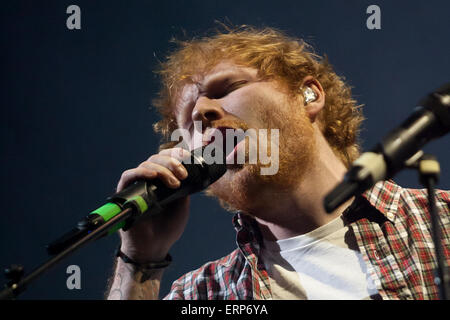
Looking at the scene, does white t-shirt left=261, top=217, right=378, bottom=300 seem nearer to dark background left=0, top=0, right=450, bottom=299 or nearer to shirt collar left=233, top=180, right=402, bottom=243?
shirt collar left=233, top=180, right=402, bottom=243

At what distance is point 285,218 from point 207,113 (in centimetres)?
47

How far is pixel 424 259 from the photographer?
53.3 inches

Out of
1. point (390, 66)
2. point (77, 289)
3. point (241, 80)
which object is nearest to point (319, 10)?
point (390, 66)

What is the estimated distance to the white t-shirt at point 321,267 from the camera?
4.52 feet

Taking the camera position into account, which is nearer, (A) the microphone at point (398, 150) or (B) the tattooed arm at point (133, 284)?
(A) the microphone at point (398, 150)

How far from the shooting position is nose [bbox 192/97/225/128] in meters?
1.54

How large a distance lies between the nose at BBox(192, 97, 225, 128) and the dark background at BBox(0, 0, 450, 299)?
0.88 m

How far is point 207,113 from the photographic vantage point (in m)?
1.55

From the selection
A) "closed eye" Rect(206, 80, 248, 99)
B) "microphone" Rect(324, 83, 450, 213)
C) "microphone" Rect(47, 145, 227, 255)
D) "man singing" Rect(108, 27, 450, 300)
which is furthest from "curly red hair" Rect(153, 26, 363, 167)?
"microphone" Rect(324, 83, 450, 213)

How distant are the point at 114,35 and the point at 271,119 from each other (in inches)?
53.3

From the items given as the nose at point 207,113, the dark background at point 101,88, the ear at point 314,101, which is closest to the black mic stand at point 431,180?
the nose at point 207,113

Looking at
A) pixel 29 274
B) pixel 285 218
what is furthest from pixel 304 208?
pixel 29 274

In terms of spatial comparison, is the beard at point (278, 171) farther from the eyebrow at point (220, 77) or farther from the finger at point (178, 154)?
the finger at point (178, 154)

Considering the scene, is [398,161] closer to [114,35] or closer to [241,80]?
[241,80]
